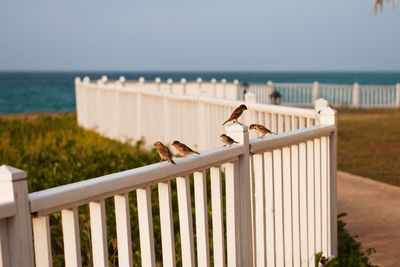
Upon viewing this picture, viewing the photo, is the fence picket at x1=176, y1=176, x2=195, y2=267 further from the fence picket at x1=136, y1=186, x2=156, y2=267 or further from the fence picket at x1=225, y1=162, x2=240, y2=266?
the fence picket at x1=225, y1=162, x2=240, y2=266

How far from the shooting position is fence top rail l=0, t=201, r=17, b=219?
6.49 feet

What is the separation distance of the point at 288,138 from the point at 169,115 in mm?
7060

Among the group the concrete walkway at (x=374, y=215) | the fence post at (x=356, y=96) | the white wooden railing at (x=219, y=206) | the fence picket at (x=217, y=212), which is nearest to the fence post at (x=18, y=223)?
the white wooden railing at (x=219, y=206)

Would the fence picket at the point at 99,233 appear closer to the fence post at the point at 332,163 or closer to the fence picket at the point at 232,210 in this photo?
the fence picket at the point at 232,210

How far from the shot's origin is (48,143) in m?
13.2

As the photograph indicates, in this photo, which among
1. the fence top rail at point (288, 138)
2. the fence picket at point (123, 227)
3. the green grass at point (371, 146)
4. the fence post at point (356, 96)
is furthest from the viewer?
the fence post at point (356, 96)

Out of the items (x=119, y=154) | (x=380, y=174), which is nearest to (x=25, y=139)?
(x=119, y=154)

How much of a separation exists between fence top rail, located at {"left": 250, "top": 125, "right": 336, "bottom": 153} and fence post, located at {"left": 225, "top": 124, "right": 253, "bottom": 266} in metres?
0.18

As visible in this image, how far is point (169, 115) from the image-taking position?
11.3 meters

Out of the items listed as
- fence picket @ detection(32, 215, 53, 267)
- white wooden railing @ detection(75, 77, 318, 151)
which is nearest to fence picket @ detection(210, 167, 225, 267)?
fence picket @ detection(32, 215, 53, 267)

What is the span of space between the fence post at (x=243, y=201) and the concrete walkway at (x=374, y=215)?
7.69 feet

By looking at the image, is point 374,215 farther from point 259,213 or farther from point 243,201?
point 243,201

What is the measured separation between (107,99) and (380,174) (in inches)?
322

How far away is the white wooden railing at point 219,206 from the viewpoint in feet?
7.15
